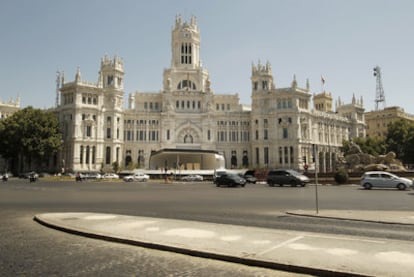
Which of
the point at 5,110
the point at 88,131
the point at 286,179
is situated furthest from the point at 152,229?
the point at 5,110

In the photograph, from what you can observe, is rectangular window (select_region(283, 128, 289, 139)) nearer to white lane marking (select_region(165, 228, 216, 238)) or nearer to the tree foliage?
the tree foliage

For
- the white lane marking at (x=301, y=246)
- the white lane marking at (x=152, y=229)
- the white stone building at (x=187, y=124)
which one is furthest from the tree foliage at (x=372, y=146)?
the white lane marking at (x=301, y=246)

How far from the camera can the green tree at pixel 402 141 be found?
282ft

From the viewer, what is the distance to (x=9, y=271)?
300 inches

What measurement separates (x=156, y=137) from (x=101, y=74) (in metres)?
23.0

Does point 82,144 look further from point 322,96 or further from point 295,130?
point 322,96

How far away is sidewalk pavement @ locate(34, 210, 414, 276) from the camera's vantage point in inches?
296

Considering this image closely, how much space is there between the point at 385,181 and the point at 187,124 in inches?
2788

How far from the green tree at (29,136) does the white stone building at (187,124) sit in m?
6.39

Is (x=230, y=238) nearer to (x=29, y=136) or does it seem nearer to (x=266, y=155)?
(x=29, y=136)

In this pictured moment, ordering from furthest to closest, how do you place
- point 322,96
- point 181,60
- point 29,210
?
point 322,96 < point 181,60 < point 29,210

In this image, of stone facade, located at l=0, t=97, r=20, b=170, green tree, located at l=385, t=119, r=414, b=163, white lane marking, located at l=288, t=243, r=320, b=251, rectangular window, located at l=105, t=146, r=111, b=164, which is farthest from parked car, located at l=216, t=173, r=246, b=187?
stone facade, located at l=0, t=97, r=20, b=170

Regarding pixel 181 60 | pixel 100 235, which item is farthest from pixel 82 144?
pixel 100 235

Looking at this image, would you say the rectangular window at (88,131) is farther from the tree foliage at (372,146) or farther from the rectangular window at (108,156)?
the tree foliage at (372,146)
